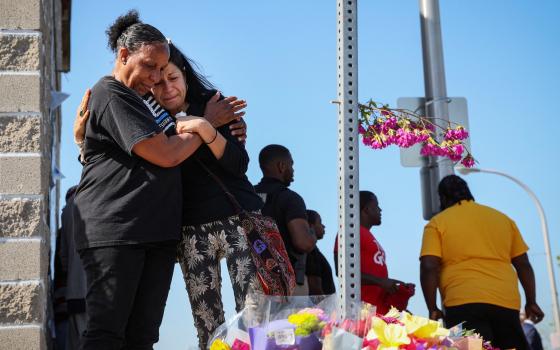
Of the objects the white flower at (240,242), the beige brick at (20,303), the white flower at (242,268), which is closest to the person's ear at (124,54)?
the white flower at (240,242)

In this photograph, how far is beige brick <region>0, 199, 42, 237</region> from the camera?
157 inches

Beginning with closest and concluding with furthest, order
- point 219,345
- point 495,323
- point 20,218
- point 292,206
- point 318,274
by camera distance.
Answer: point 219,345 → point 20,218 → point 292,206 → point 495,323 → point 318,274

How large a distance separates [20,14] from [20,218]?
42.0 inches

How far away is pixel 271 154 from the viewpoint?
565 cm

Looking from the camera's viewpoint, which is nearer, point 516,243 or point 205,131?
point 205,131

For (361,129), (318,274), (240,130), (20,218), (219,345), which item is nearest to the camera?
(219,345)

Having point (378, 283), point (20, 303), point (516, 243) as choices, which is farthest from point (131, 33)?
point (516, 243)

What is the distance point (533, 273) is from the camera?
5855 mm

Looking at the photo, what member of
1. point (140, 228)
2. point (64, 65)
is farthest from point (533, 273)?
point (64, 65)

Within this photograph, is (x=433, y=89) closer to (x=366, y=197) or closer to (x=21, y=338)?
(x=366, y=197)

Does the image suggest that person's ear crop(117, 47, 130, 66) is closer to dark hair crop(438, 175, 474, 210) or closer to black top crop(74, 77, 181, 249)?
black top crop(74, 77, 181, 249)

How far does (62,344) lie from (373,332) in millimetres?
3756

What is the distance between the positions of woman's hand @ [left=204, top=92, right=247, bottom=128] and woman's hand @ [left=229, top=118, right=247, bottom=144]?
0.11ft

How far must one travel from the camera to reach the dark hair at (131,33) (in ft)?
11.2
